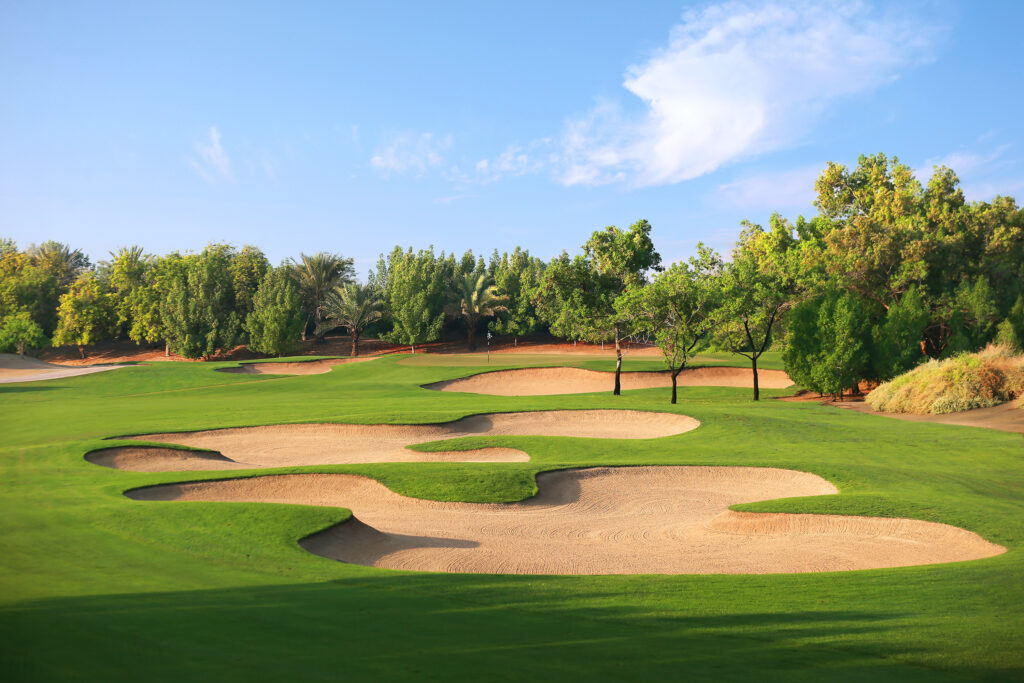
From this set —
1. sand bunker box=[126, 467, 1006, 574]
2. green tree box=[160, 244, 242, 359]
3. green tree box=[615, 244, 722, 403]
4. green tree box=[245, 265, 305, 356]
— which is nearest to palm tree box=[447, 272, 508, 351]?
green tree box=[245, 265, 305, 356]

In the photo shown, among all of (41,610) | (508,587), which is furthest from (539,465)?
(41,610)

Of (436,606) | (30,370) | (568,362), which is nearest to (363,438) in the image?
(436,606)

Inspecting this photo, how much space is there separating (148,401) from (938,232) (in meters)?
→ 48.9

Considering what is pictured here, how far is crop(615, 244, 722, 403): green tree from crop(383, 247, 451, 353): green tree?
Result: 127 ft

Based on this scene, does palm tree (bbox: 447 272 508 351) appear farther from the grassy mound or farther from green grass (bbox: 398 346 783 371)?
the grassy mound

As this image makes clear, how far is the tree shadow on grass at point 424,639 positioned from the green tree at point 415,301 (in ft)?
207

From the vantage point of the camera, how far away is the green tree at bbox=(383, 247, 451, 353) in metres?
69.7

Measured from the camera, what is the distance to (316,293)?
78.5 m

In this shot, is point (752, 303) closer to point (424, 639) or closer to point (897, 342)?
point (897, 342)

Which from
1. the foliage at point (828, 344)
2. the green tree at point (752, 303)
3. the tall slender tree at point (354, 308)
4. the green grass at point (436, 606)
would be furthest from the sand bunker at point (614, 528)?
the tall slender tree at point (354, 308)

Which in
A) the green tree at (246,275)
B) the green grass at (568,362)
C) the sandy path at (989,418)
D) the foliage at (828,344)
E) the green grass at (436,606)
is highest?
the green tree at (246,275)

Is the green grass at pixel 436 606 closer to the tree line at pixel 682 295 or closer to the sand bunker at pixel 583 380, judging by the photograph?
the tree line at pixel 682 295

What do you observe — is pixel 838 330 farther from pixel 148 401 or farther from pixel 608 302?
pixel 148 401

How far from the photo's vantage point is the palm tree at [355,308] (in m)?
70.9
